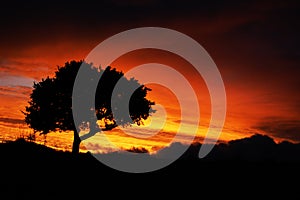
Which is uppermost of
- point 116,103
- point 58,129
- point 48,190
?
point 116,103

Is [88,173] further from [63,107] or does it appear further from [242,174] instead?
[63,107]

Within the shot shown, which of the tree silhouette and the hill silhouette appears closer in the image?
the hill silhouette

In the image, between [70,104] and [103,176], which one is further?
[70,104]

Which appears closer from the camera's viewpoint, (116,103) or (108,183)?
(108,183)

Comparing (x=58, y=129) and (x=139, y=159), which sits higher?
(x=58, y=129)

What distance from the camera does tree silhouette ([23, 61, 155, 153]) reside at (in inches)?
2140

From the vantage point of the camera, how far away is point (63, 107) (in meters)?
54.3

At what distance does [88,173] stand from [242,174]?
10.7 meters

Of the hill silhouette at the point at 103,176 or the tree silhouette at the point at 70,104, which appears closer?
the hill silhouette at the point at 103,176

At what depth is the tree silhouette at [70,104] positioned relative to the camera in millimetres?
54344

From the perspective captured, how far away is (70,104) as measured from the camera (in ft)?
178

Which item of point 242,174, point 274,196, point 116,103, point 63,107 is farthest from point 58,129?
point 274,196

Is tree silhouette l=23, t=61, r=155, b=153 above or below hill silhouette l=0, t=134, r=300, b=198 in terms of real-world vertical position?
above

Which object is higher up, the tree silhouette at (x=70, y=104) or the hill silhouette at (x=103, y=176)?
the tree silhouette at (x=70, y=104)
